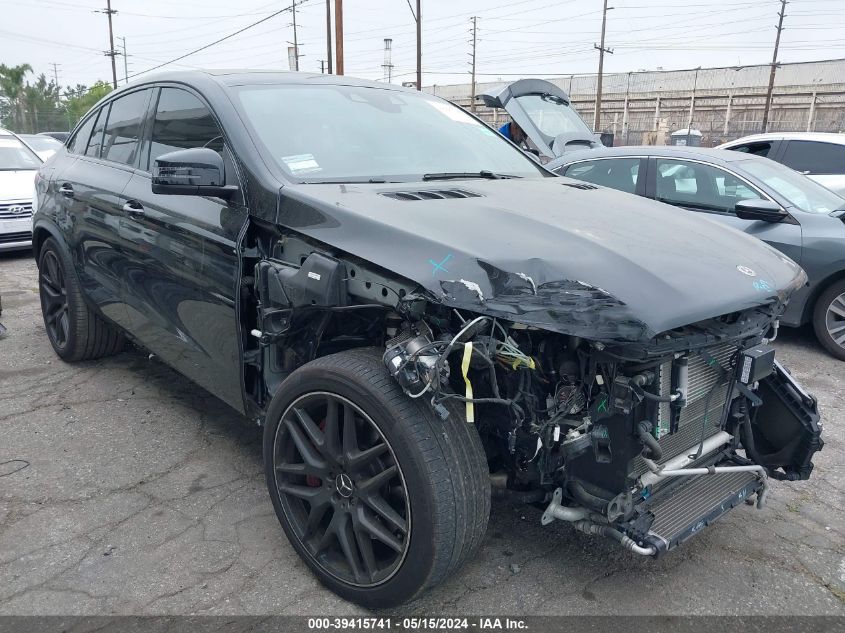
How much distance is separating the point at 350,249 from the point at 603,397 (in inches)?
36.7

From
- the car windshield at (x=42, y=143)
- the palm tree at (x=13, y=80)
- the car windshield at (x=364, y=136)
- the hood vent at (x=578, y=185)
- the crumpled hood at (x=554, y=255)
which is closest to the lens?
the crumpled hood at (x=554, y=255)

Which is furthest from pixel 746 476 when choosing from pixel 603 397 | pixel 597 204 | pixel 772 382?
pixel 597 204

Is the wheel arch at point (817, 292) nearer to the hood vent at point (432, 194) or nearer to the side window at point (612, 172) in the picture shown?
the side window at point (612, 172)

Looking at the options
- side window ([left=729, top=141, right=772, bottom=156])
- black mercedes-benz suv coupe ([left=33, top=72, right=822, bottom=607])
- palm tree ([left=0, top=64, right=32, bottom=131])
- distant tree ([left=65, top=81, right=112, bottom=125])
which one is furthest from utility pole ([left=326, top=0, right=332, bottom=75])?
palm tree ([left=0, top=64, right=32, bottom=131])

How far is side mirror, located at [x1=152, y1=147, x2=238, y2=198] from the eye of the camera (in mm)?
2605

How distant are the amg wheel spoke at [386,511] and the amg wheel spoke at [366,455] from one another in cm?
12

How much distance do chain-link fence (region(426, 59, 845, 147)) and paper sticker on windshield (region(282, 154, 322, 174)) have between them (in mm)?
27920

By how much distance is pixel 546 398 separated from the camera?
86.0 inches

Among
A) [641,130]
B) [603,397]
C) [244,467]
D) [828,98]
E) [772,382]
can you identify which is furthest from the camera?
[641,130]

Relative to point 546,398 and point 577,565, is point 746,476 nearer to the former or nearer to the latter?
point 577,565

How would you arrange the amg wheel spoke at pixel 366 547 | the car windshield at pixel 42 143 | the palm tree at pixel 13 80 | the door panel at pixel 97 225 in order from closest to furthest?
the amg wheel spoke at pixel 366 547 < the door panel at pixel 97 225 < the car windshield at pixel 42 143 < the palm tree at pixel 13 80

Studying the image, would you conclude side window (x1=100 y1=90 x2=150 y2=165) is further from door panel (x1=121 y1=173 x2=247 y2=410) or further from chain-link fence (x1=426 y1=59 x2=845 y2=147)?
chain-link fence (x1=426 y1=59 x2=845 y2=147)

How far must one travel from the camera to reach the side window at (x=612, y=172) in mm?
6109

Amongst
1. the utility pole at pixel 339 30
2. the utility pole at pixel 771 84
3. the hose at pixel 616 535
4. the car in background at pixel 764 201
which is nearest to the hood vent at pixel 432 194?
the hose at pixel 616 535
